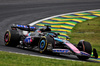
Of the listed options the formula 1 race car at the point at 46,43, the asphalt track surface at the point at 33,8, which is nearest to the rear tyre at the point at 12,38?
the formula 1 race car at the point at 46,43

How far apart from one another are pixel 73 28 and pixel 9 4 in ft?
36.8

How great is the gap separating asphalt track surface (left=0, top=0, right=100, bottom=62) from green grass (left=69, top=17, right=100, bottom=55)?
4267 millimetres

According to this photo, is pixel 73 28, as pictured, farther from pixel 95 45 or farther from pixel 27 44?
pixel 27 44

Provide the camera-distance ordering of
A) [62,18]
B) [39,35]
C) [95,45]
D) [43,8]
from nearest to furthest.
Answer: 1. [39,35]
2. [95,45]
3. [62,18]
4. [43,8]

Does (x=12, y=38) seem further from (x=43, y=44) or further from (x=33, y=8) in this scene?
(x=33, y=8)

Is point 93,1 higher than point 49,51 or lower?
higher

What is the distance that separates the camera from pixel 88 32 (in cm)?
1880

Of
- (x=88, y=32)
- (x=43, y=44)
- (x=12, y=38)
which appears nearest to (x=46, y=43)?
(x=43, y=44)

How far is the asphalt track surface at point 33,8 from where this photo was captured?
22.3 m

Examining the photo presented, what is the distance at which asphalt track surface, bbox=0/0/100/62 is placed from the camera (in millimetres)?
22277

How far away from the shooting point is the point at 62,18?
23.0m

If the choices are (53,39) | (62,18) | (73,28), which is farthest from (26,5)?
(53,39)

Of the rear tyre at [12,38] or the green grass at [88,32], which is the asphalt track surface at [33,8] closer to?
the green grass at [88,32]

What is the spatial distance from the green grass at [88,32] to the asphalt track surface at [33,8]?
4.27 m
